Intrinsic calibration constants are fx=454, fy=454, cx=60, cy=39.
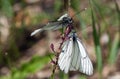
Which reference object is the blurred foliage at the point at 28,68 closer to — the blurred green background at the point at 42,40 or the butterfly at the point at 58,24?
the blurred green background at the point at 42,40

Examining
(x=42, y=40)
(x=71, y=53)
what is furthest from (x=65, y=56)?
(x=42, y=40)

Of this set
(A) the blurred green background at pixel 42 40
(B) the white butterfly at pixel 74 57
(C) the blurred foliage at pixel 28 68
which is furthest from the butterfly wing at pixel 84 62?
(A) the blurred green background at pixel 42 40

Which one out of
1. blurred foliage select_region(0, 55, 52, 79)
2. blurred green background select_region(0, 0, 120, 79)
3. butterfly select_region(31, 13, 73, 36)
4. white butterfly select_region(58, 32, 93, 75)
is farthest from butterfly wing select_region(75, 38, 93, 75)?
blurred green background select_region(0, 0, 120, 79)

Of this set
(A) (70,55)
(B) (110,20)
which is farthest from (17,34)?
(A) (70,55)

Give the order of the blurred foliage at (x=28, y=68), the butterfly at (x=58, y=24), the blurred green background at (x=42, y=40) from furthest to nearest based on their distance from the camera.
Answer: the blurred green background at (x=42, y=40)
the blurred foliage at (x=28, y=68)
the butterfly at (x=58, y=24)

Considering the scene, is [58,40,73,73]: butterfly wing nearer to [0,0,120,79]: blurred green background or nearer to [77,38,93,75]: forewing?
[77,38,93,75]: forewing

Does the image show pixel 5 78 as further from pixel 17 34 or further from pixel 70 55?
pixel 70 55

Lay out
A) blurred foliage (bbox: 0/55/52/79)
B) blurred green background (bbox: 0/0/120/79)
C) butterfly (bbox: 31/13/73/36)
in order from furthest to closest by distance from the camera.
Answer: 1. blurred green background (bbox: 0/0/120/79)
2. blurred foliage (bbox: 0/55/52/79)
3. butterfly (bbox: 31/13/73/36)
